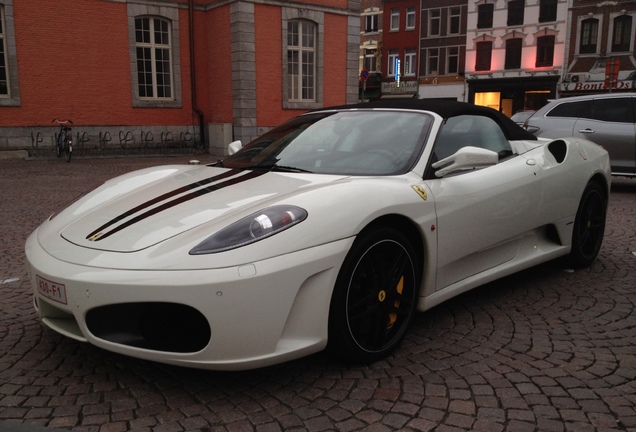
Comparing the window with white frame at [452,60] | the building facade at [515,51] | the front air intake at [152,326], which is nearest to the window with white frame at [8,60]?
the front air intake at [152,326]

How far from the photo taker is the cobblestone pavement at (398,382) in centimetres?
235

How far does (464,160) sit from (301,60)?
17.4 metres

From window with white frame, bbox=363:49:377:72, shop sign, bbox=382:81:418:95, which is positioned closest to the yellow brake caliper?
shop sign, bbox=382:81:418:95

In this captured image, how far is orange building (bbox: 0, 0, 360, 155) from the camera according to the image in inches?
651

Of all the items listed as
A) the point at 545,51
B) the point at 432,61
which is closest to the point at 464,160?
the point at 545,51

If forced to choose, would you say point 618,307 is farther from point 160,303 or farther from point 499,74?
point 499,74

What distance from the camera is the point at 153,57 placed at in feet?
61.3

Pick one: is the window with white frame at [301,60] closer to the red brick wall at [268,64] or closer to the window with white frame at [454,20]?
the red brick wall at [268,64]

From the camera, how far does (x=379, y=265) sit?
9.36ft

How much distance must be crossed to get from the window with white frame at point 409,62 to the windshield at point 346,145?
135 feet

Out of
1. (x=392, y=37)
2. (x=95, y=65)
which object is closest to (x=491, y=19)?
(x=392, y=37)

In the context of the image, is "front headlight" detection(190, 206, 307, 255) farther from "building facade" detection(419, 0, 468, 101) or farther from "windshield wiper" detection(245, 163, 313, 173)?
"building facade" detection(419, 0, 468, 101)

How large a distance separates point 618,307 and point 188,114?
17.6 meters

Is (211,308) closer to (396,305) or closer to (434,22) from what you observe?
(396,305)
